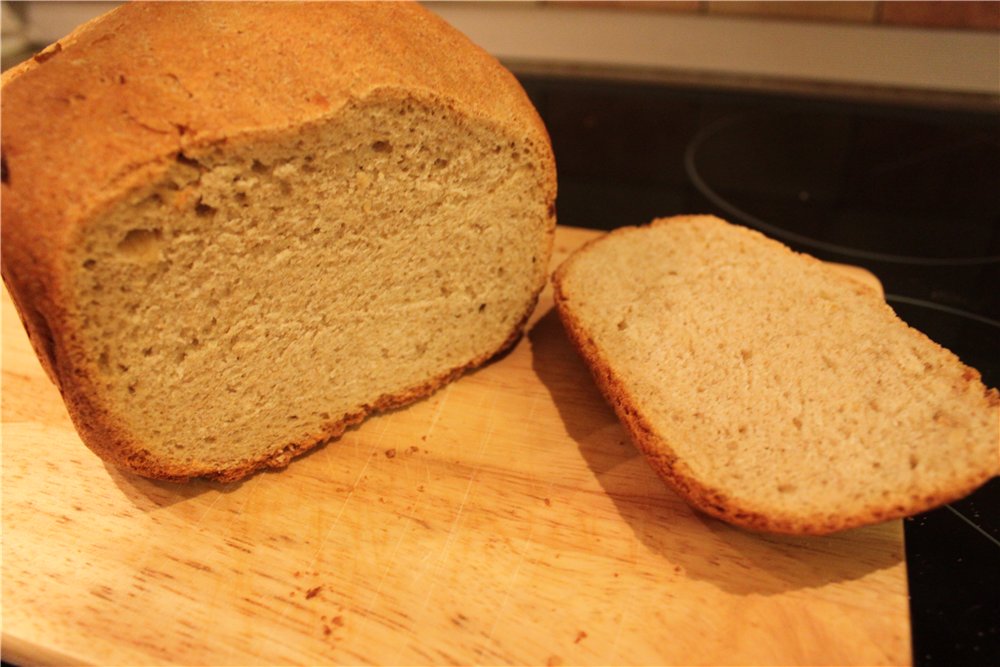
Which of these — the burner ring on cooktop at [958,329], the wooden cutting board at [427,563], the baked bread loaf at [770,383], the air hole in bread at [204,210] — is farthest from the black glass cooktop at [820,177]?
the air hole in bread at [204,210]

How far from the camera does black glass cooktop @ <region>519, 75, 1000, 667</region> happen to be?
8.32ft

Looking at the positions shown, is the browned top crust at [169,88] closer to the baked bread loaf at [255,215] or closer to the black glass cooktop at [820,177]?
the baked bread loaf at [255,215]

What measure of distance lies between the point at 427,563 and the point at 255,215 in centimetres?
86

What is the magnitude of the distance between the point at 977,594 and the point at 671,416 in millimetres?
746

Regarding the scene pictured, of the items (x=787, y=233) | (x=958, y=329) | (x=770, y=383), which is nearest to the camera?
(x=770, y=383)

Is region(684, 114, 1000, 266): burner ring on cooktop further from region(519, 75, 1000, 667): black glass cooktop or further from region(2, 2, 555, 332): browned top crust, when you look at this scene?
region(2, 2, 555, 332): browned top crust

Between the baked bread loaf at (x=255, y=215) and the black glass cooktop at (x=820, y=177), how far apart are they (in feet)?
3.44

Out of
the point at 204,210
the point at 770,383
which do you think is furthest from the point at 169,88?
the point at 770,383

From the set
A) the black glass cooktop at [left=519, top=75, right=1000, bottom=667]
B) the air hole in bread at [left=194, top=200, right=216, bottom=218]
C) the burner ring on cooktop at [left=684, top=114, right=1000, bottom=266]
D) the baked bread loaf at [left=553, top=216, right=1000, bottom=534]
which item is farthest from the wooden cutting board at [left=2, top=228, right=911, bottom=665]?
the burner ring on cooktop at [left=684, top=114, right=1000, bottom=266]

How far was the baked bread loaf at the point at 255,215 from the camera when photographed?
4.78 feet

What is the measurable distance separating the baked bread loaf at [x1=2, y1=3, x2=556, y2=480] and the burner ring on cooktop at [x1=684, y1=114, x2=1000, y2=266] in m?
1.06

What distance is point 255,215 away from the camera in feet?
5.35

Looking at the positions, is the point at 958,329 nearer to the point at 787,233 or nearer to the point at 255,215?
the point at 787,233

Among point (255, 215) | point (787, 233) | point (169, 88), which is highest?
point (169, 88)
